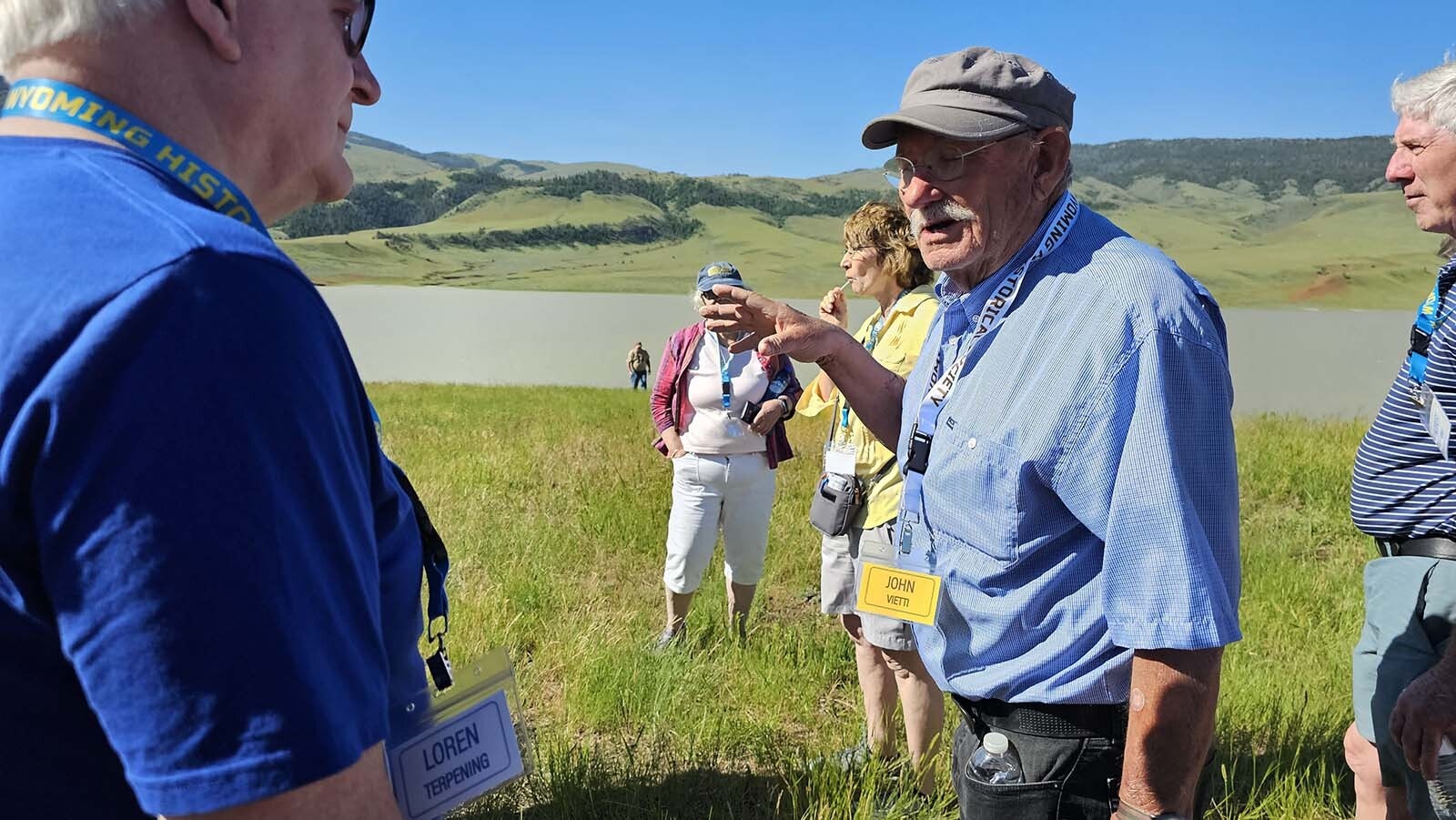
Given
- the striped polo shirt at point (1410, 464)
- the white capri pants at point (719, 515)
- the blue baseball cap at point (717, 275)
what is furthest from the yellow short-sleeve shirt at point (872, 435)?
the striped polo shirt at point (1410, 464)

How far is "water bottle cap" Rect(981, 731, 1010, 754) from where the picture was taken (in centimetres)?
189

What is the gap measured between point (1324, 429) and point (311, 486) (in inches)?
508

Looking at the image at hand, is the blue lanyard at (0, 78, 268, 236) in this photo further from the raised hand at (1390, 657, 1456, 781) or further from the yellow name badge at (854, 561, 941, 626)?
the raised hand at (1390, 657, 1456, 781)

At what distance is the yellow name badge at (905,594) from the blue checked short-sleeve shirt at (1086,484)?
28 mm

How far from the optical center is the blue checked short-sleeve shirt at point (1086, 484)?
1.59 metres

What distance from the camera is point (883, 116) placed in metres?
2.13

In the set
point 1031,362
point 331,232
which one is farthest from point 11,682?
point 331,232

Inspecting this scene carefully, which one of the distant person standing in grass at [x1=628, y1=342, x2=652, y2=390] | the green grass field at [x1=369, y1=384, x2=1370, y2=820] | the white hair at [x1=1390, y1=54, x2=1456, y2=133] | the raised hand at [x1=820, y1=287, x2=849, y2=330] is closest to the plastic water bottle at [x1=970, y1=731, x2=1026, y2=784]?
the green grass field at [x1=369, y1=384, x2=1370, y2=820]

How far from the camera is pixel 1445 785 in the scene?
2092mm

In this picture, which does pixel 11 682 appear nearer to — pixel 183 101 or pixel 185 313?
pixel 185 313

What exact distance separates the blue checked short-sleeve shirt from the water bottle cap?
0.08 meters

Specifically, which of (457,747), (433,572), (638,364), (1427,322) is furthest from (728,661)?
(638,364)

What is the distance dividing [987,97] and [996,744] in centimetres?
133

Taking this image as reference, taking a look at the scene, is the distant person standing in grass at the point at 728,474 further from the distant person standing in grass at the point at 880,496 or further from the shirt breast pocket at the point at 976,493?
the shirt breast pocket at the point at 976,493
